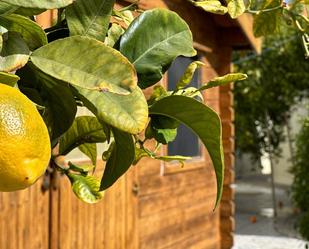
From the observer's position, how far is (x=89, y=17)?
76 centimetres

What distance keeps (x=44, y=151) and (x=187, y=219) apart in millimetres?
5735

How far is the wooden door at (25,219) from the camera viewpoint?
346 centimetres

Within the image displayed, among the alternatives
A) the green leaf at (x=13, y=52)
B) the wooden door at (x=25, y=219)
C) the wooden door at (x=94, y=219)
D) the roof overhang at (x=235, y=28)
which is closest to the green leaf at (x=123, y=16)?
the green leaf at (x=13, y=52)

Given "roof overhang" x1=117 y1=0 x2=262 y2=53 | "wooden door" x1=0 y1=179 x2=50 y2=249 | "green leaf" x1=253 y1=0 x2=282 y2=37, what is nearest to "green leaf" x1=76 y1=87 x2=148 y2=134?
"green leaf" x1=253 y1=0 x2=282 y2=37

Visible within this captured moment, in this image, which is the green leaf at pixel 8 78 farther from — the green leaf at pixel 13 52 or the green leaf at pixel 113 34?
the green leaf at pixel 113 34

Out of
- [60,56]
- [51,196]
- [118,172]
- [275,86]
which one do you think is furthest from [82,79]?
[275,86]

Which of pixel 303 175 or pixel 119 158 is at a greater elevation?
pixel 119 158

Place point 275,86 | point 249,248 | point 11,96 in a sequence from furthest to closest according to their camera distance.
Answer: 1. point 275,86
2. point 249,248
3. point 11,96

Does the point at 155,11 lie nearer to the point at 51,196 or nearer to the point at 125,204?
the point at 51,196

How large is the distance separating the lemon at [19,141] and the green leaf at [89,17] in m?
0.15

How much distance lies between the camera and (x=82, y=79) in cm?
65

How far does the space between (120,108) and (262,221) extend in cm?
1276

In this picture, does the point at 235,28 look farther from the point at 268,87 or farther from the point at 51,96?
the point at 268,87

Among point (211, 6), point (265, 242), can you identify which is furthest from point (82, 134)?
point (265, 242)
